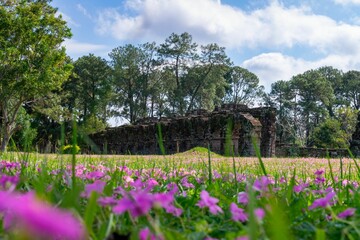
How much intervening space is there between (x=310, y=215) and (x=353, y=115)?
4781cm

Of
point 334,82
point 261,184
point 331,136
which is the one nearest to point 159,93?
point 331,136

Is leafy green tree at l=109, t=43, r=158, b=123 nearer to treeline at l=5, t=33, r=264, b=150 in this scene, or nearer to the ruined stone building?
treeline at l=5, t=33, r=264, b=150

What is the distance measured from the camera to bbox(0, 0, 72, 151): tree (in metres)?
24.6

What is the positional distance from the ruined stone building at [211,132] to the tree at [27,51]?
6.35m

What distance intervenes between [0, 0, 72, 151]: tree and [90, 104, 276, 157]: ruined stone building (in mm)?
6351

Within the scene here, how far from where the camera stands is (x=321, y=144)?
46.7 m

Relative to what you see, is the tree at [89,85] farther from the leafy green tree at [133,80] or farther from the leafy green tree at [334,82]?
the leafy green tree at [334,82]

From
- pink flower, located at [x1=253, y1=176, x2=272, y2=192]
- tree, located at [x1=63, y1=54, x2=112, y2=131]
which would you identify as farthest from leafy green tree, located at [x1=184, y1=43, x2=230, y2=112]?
pink flower, located at [x1=253, y1=176, x2=272, y2=192]

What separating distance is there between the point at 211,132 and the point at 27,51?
12.9m

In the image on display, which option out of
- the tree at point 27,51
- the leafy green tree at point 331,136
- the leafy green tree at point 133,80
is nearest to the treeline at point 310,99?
the leafy green tree at point 331,136

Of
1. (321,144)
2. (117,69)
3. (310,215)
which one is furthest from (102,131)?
(310,215)

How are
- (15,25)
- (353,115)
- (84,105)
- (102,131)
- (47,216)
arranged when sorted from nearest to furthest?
(47,216)
(15,25)
(102,131)
(353,115)
(84,105)

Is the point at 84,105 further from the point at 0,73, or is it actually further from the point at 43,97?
the point at 0,73

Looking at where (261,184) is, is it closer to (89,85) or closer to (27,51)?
(27,51)
